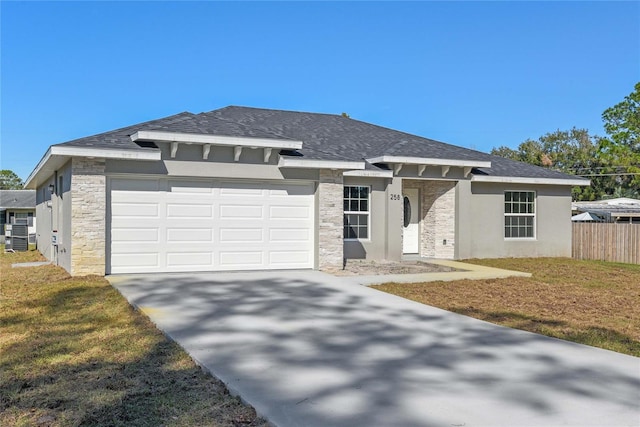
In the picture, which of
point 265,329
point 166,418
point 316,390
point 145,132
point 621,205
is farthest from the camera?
point 621,205

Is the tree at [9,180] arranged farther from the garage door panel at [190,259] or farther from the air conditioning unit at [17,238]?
the garage door panel at [190,259]

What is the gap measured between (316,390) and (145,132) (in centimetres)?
823

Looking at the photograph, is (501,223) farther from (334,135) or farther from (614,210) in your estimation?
(614,210)

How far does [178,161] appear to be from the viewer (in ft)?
38.9

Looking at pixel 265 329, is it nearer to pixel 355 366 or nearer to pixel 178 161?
pixel 355 366

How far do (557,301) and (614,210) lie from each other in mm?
25132

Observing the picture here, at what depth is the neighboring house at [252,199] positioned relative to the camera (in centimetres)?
1138

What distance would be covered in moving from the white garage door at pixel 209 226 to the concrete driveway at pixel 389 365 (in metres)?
2.88

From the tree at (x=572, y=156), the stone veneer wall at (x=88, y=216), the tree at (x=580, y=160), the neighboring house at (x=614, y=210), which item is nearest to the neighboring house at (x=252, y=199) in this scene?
the stone veneer wall at (x=88, y=216)

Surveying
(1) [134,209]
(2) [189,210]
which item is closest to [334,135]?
(2) [189,210]

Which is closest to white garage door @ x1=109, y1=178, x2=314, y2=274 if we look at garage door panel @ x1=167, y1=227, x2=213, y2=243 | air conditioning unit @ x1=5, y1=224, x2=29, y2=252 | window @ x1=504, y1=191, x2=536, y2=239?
garage door panel @ x1=167, y1=227, x2=213, y2=243

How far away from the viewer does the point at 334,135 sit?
1847cm

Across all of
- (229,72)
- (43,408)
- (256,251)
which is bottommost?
(43,408)

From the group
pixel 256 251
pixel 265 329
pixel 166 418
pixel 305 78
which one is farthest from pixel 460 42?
pixel 166 418
